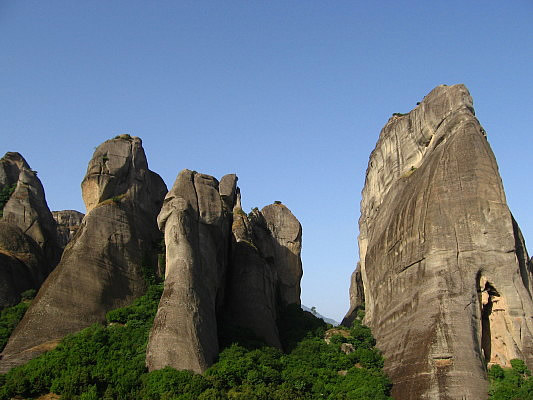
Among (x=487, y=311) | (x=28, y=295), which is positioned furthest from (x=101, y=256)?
(x=487, y=311)

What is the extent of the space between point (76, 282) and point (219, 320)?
396 inches

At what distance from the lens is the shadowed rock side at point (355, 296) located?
68.4 metres

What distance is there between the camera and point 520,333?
128 feet

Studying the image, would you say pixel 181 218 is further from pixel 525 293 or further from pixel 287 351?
pixel 525 293

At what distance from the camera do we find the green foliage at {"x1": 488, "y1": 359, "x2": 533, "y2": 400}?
1399 inches

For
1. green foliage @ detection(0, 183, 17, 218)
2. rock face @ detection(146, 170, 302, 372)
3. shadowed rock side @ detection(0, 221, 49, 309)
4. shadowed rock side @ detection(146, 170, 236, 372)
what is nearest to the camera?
shadowed rock side @ detection(146, 170, 236, 372)

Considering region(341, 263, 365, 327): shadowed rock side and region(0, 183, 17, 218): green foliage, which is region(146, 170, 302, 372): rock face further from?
region(0, 183, 17, 218): green foliage

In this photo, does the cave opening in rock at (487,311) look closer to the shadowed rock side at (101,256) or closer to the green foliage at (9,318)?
the shadowed rock side at (101,256)

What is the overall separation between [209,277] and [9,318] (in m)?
12.9

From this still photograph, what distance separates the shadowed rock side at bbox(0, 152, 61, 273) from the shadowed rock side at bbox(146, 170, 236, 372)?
591 inches

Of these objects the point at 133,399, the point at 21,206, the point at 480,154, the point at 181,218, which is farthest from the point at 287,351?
the point at 21,206

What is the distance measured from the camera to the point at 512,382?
36.7 meters

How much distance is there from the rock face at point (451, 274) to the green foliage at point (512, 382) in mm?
645

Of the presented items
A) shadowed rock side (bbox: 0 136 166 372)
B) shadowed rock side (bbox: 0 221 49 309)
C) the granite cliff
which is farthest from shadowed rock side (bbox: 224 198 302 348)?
the granite cliff
